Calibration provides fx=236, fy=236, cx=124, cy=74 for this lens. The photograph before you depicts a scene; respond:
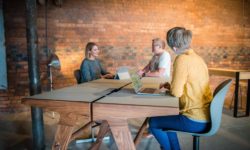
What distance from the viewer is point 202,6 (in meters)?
5.20

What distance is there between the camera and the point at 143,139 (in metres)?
3.13

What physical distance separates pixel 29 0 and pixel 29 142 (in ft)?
5.86

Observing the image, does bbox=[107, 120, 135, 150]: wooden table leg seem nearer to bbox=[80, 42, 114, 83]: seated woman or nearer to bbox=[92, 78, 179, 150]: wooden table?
bbox=[92, 78, 179, 150]: wooden table

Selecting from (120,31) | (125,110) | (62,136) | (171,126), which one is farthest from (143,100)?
(120,31)

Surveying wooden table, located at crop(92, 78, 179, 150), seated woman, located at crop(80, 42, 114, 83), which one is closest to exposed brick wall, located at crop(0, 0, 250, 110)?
seated woman, located at crop(80, 42, 114, 83)

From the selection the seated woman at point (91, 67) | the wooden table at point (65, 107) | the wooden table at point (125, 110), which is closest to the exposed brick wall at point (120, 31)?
the seated woman at point (91, 67)

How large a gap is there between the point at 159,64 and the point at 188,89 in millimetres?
1408

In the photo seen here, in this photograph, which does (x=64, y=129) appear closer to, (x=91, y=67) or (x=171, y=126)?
(x=171, y=126)

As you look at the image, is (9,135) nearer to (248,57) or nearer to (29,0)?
(29,0)

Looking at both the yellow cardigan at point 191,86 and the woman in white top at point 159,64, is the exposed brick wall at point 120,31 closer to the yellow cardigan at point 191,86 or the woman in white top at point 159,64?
the woman in white top at point 159,64

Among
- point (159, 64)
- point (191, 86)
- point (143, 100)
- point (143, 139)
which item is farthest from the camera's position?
point (159, 64)

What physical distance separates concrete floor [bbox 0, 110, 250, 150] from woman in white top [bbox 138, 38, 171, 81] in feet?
2.85

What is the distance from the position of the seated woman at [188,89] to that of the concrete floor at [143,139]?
112 centimetres

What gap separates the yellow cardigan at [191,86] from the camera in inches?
71.0
